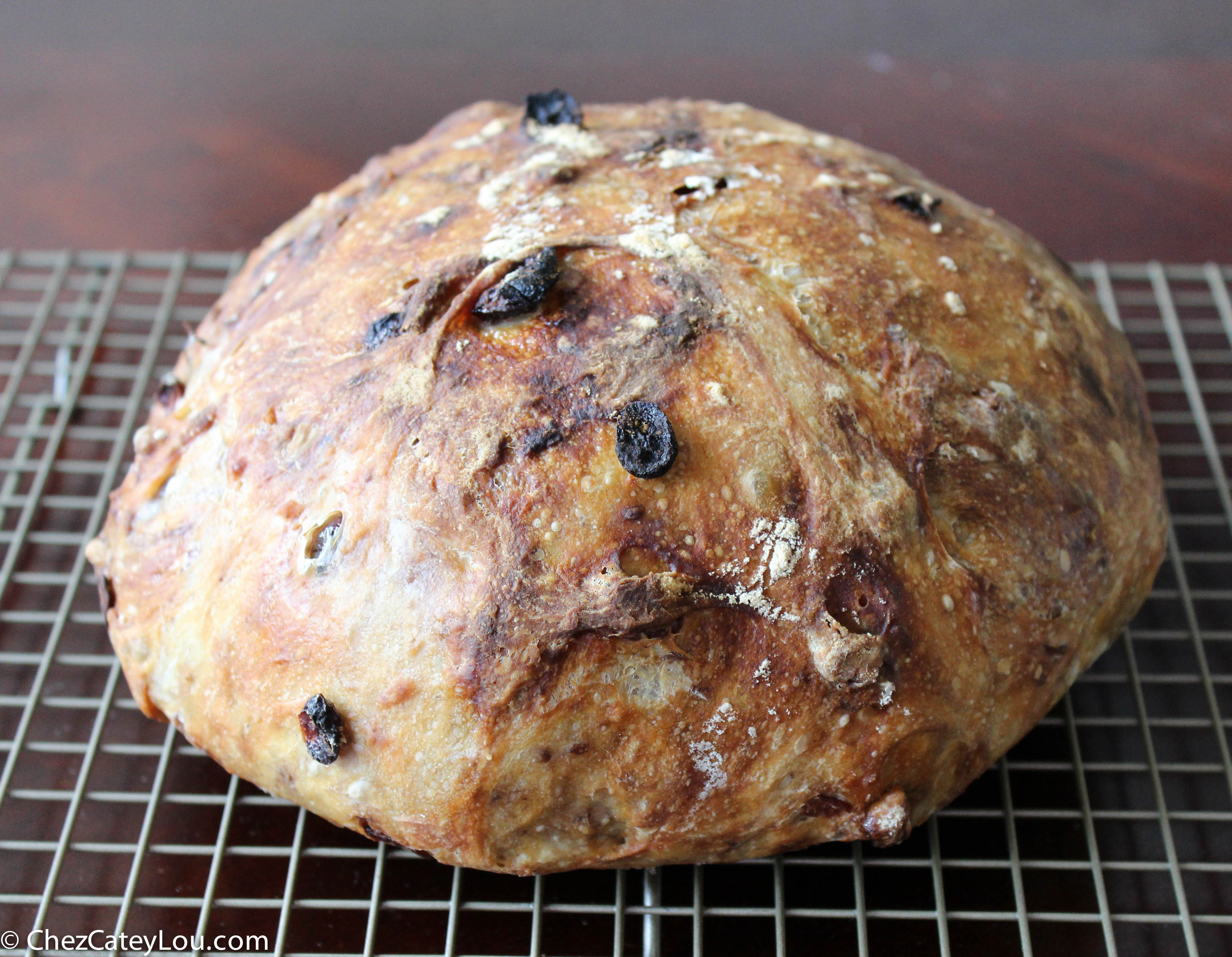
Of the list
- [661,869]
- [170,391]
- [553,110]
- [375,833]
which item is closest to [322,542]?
[375,833]

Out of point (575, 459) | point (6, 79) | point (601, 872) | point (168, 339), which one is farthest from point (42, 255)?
point (601, 872)

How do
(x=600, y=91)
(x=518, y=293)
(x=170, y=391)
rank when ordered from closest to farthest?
(x=518, y=293) → (x=170, y=391) → (x=600, y=91)

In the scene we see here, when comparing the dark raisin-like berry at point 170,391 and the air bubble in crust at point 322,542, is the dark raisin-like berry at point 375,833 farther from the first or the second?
the dark raisin-like berry at point 170,391

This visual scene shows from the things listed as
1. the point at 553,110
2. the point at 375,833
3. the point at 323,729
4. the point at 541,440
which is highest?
the point at 553,110

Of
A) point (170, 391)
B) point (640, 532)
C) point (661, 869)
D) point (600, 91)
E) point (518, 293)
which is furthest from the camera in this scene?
point (600, 91)

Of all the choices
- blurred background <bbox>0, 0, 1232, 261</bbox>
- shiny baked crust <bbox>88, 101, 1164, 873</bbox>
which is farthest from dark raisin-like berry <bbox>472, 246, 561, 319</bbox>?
blurred background <bbox>0, 0, 1232, 261</bbox>

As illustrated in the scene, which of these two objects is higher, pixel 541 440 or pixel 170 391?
pixel 541 440

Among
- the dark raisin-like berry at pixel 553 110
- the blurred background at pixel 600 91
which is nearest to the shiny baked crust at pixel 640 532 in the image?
the dark raisin-like berry at pixel 553 110

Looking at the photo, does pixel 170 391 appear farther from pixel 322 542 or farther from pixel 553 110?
pixel 553 110
